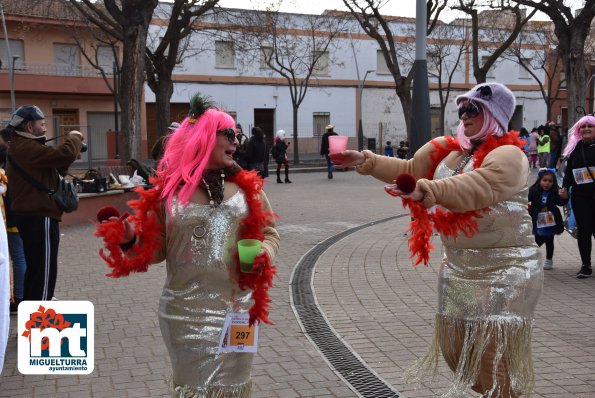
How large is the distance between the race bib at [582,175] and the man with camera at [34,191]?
5.47 meters

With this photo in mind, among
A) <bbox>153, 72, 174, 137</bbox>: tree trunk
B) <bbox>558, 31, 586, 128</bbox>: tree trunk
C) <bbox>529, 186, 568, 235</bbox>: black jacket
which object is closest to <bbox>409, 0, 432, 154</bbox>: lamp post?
<bbox>529, 186, 568, 235</bbox>: black jacket

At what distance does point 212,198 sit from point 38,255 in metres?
3.18

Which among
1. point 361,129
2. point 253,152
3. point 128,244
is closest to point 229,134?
point 128,244

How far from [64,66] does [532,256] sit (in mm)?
34968

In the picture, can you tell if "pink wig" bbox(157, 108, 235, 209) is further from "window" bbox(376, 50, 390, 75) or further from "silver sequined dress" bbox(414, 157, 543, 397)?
"window" bbox(376, 50, 390, 75)

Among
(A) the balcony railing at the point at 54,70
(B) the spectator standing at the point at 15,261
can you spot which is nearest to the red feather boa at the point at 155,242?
(B) the spectator standing at the point at 15,261

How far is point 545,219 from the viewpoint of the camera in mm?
7652

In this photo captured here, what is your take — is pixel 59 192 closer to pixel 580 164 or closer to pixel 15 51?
pixel 580 164

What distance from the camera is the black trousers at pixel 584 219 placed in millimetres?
7305

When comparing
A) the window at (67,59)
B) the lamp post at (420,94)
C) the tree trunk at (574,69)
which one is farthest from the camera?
the window at (67,59)

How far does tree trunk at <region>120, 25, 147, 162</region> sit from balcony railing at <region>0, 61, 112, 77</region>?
817 inches

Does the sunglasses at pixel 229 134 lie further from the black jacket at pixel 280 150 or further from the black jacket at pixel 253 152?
the black jacket at pixel 280 150

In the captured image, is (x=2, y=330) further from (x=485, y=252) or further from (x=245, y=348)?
(x=485, y=252)

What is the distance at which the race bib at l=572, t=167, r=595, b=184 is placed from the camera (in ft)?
23.4
